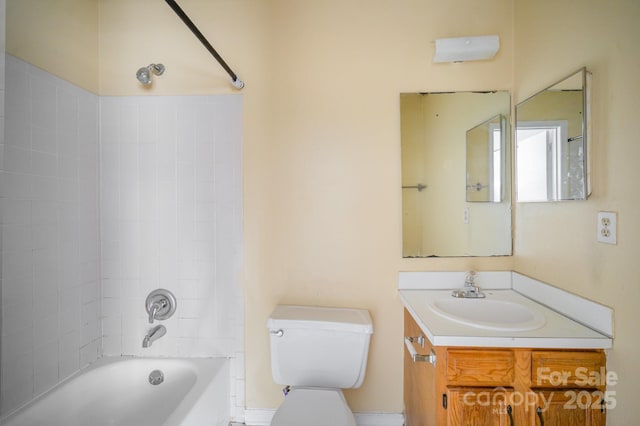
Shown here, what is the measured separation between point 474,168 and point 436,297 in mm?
781

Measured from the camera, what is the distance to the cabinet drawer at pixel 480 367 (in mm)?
1041

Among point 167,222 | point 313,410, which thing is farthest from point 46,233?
point 313,410

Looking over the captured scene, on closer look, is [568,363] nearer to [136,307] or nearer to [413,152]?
[413,152]

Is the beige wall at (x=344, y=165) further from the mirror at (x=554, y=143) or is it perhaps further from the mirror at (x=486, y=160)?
the mirror at (x=554, y=143)

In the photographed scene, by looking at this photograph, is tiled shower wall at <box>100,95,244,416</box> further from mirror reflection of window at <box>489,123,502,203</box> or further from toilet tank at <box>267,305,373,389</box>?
mirror reflection of window at <box>489,123,502,203</box>

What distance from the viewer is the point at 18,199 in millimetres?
1241

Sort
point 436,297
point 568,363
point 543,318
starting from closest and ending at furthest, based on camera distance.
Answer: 1. point 568,363
2. point 543,318
3. point 436,297

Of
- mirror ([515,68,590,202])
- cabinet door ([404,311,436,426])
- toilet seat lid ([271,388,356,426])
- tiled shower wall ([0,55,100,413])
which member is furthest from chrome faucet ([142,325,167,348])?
mirror ([515,68,590,202])

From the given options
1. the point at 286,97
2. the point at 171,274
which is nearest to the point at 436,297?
the point at 286,97

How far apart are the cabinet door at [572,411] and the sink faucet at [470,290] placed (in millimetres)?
509

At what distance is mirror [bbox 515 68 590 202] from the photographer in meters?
1.12

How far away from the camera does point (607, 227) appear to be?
1027 mm

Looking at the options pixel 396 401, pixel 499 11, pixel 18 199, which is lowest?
pixel 396 401

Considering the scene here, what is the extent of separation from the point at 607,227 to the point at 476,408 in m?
Result: 0.85
